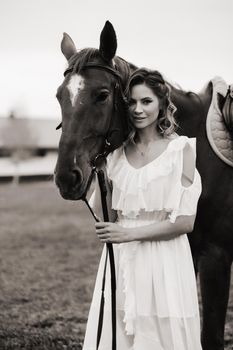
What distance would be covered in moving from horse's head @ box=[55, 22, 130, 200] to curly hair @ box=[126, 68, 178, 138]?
98 millimetres

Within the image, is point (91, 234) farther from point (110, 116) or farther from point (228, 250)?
point (110, 116)

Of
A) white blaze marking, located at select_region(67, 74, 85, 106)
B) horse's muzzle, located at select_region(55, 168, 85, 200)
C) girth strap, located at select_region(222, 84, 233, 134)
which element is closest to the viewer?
horse's muzzle, located at select_region(55, 168, 85, 200)

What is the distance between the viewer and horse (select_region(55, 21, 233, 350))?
2625mm

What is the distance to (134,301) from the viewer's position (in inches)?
108

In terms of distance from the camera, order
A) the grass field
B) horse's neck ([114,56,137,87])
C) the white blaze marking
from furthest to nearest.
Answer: the grass field < horse's neck ([114,56,137,87]) < the white blaze marking

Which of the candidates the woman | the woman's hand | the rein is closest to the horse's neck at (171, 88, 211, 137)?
the woman

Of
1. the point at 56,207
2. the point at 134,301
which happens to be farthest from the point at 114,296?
the point at 56,207

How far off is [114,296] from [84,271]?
5104 millimetres

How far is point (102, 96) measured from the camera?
9.00ft

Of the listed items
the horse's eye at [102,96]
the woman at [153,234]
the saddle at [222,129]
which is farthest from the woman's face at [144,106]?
the saddle at [222,129]

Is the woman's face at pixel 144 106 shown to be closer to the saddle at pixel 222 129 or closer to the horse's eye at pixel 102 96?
the horse's eye at pixel 102 96

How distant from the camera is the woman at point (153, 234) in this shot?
269 cm

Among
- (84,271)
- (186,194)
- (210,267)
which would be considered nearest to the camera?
(186,194)

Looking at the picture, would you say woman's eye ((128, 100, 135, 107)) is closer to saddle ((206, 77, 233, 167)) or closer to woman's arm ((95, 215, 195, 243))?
woman's arm ((95, 215, 195, 243))
